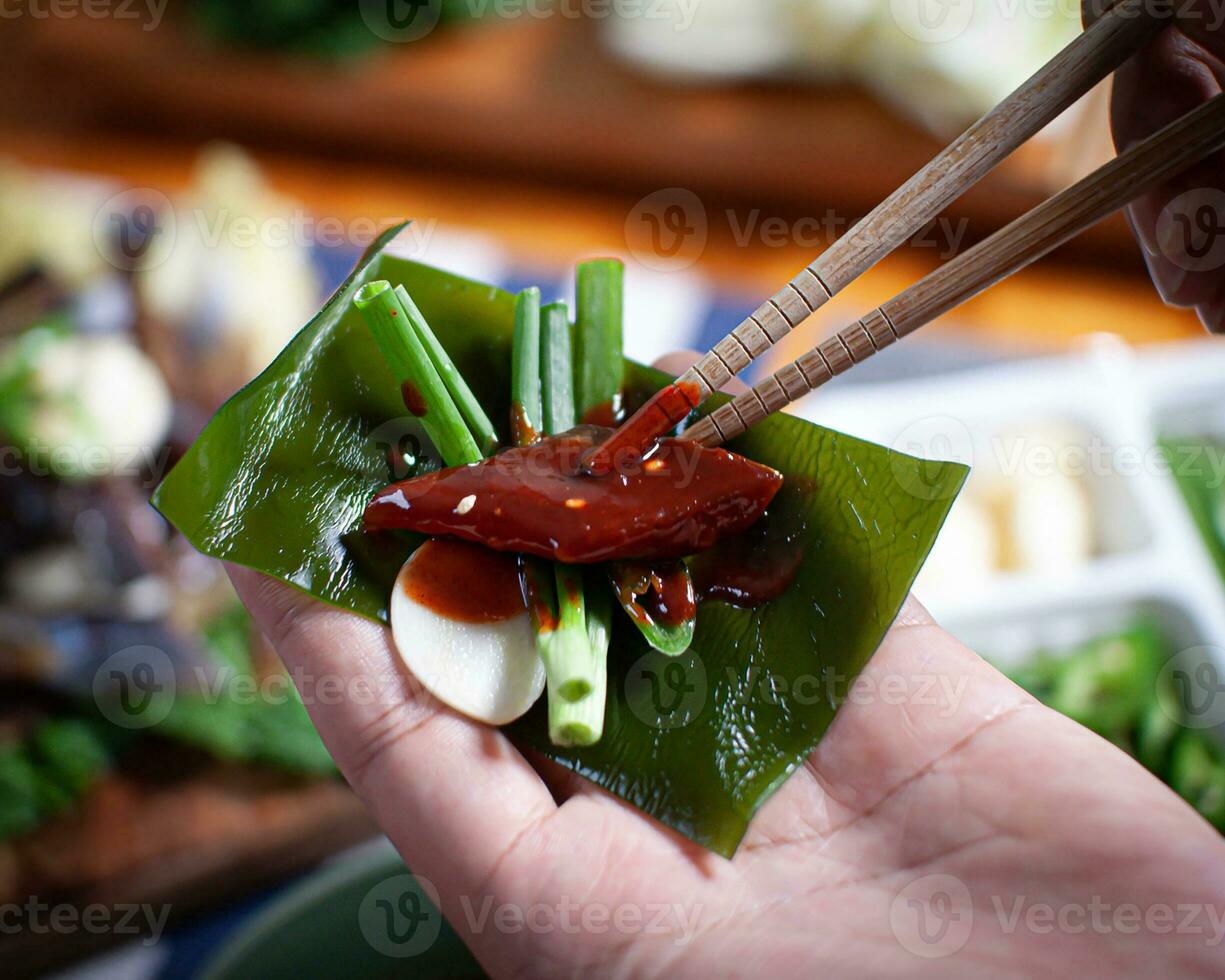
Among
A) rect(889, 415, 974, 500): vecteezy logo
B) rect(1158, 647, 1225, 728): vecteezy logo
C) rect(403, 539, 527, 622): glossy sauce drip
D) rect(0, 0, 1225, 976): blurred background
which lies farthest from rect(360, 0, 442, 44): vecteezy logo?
rect(1158, 647, 1225, 728): vecteezy logo

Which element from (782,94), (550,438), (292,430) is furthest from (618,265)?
(782,94)

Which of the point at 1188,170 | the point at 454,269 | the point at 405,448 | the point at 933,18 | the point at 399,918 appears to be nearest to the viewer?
the point at 405,448

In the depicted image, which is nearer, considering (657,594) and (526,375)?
(657,594)

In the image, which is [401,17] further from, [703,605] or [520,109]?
[703,605]

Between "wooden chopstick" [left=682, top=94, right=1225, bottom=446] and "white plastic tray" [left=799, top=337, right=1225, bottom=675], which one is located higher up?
"wooden chopstick" [left=682, top=94, right=1225, bottom=446]

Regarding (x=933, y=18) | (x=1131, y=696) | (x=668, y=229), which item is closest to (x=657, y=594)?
(x=1131, y=696)

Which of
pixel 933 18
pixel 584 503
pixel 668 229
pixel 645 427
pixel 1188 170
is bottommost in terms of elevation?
pixel 584 503

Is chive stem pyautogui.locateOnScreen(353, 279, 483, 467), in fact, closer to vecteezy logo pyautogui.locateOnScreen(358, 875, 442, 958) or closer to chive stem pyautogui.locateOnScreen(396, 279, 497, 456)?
chive stem pyautogui.locateOnScreen(396, 279, 497, 456)
